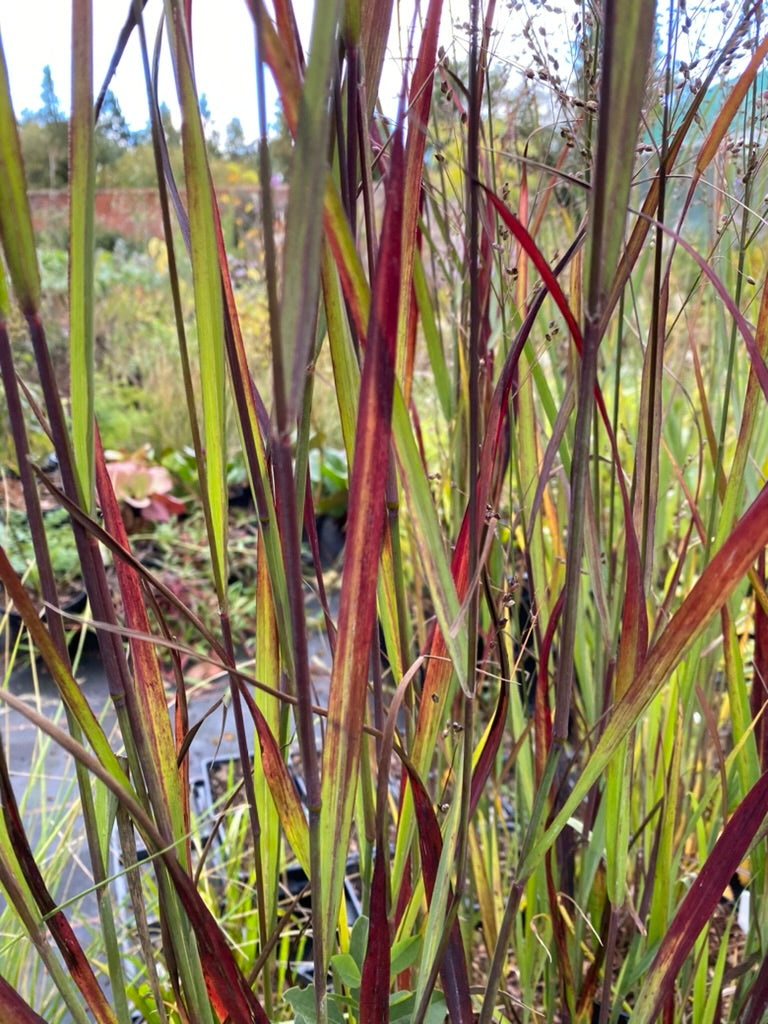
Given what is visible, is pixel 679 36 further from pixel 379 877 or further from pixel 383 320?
pixel 379 877

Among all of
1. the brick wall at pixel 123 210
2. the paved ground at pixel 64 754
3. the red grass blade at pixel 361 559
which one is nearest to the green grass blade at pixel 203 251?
the red grass blade at pixel 361 559

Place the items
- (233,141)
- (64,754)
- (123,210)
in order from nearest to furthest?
(64,754)
(233,141)
(123,210)

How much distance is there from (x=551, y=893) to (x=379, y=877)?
0.76 feet

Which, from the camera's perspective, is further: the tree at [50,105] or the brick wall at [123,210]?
the brick wall at [123,210]

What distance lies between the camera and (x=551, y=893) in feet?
1.90

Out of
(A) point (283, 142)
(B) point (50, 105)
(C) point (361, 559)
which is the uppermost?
(B) point (50, 105)

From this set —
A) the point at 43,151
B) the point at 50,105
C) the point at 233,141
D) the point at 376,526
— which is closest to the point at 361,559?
the point at 376,526

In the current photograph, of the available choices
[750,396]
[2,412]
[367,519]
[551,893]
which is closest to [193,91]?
[367,519]

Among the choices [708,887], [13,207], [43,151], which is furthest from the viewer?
[43,151]

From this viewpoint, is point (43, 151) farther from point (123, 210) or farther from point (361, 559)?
point (361, 559)

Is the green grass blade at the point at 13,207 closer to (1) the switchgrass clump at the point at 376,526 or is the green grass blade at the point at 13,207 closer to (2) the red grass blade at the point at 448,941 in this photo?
(1) the switchgrass clump at the point at 376,526

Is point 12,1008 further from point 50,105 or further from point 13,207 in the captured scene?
point 50,105

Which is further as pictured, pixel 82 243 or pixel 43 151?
pixel 43 151

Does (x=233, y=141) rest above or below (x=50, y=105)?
above
